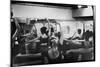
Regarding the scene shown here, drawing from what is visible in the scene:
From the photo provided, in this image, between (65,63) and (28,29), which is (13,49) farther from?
(65,63)

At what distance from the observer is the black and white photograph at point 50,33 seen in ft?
4.46

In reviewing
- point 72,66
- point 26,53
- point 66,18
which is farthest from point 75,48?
point 26,53

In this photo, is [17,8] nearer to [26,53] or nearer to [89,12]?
[26,53]

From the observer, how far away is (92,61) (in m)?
1.58

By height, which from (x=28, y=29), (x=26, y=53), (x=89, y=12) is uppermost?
(x=89, y=12)

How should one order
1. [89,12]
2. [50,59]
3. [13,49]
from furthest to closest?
1. [89,12]
2. [50,59]
3. [13,49]

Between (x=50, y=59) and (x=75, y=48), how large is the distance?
0.23 metres

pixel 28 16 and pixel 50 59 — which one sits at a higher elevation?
pixel 28 16

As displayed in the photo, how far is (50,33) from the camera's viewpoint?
1445 mm

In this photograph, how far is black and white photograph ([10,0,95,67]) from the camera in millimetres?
1359

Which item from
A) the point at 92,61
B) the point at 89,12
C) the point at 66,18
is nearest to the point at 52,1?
the point at 66,18

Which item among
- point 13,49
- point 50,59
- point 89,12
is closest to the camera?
point 13,49

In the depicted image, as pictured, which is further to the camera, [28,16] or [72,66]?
[72,66]

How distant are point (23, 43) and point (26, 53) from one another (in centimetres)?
8
